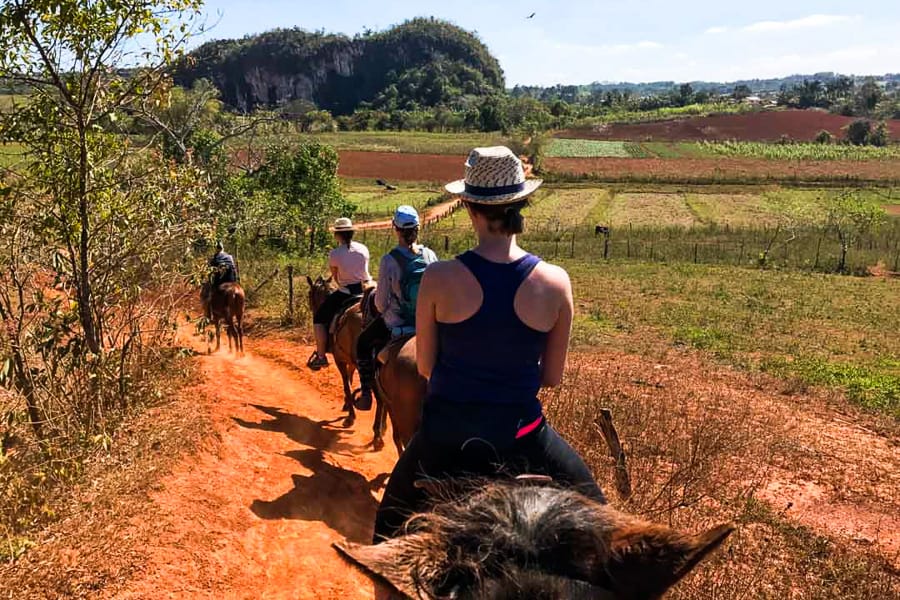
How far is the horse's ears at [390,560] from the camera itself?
1.48 metres

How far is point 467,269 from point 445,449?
715mm

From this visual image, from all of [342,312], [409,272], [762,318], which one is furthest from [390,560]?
[762,318]

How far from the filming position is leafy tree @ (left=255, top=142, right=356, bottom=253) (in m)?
21.9

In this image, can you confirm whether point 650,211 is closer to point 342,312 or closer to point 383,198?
point 383,198

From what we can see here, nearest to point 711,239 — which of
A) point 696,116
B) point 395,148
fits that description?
point 395,148

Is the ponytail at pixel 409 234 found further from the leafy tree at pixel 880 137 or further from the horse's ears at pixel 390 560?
the leafy tree at pixel 880 137

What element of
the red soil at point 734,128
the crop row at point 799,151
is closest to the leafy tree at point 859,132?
the red soil at point 734,128

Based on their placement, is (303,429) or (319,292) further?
(319,292)

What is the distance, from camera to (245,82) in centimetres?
19138

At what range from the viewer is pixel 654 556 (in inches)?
65.4

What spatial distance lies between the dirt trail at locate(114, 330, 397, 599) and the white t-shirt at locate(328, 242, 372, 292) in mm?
1977

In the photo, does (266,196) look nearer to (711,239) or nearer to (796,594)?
(796,594)

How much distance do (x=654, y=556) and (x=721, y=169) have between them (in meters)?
73.7

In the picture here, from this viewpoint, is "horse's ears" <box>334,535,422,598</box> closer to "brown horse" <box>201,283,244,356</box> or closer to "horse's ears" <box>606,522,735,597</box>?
"horse's ears" <box>606,522,735,597</box>
